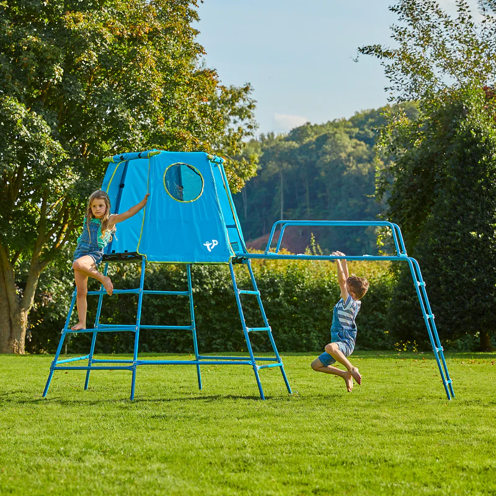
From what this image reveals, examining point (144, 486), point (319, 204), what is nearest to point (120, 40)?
point (144, 486)

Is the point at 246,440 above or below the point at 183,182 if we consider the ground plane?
below

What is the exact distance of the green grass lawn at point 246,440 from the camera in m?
3.39

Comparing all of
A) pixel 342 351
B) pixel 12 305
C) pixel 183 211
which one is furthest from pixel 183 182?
pixel 12 305

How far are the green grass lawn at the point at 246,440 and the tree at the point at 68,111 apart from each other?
658 centimetres

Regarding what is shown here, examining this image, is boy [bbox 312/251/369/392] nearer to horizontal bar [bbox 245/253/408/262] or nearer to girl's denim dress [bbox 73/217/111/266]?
horizontal bar [bbox 245/253/408/262]

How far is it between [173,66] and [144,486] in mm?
13741

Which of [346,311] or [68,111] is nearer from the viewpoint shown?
[346,311]

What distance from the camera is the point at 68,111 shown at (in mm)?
14633

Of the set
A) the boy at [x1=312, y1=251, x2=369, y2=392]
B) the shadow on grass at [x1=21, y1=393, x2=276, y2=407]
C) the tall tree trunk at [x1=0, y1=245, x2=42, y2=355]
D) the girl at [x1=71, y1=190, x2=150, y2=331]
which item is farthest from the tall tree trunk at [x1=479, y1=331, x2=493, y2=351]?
the girl at [x1=71, y1=190, x2=150, y2=331]

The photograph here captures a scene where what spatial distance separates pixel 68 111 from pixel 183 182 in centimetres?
871

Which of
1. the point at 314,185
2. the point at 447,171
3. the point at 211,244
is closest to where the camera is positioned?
the point at 211,244

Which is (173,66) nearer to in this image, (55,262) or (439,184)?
(55,262)

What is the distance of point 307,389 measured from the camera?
718 centimetres

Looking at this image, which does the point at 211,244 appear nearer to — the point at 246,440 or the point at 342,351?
the point at 342,351
